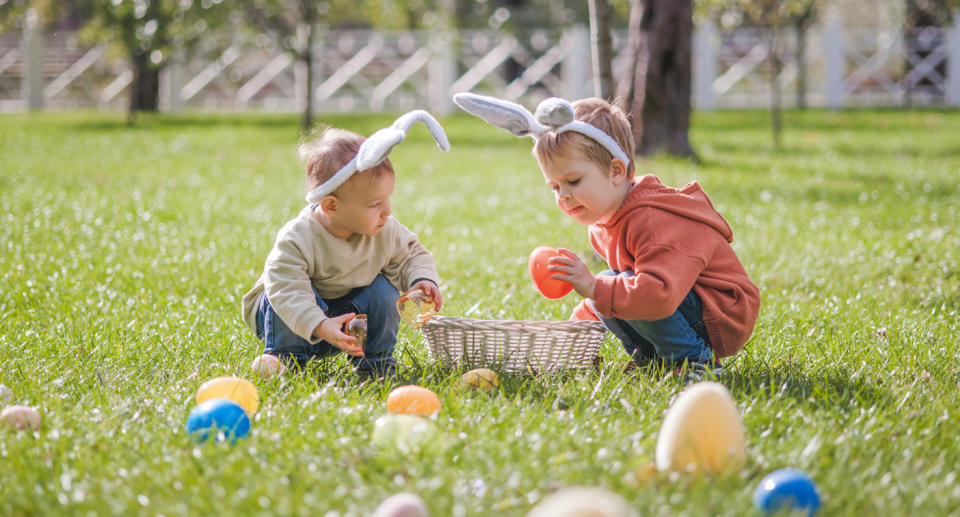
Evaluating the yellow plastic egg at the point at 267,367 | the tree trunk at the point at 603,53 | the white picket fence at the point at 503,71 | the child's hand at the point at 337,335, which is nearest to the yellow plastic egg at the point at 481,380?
the child's hand at the point at 337,335

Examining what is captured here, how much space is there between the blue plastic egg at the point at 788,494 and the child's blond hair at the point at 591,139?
4.16 feet

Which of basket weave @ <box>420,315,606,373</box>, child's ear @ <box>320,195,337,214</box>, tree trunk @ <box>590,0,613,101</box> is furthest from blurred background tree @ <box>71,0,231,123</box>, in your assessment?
basket weave @ <box>420,315,606,373</box>

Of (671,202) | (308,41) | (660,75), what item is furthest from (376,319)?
(308,41)

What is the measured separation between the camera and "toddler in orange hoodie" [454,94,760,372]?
2.77 m

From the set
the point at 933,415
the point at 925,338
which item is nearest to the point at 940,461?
the point at 933,415

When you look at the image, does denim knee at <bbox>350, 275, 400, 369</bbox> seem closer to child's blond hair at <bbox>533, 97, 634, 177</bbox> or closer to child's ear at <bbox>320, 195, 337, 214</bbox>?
child's ear at <bbox>320, 195, 337, 214</bbox>

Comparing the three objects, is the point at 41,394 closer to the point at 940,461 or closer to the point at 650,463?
the point at 650,463

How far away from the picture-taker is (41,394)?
2658 mm

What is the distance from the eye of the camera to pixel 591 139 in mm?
2869

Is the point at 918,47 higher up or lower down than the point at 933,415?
lower down

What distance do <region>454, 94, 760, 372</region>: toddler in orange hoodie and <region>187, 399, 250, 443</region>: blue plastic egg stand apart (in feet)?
3.31

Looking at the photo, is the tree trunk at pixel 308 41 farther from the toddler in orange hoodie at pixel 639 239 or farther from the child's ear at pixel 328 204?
the toddler in orange hoodie at pixel 639 239

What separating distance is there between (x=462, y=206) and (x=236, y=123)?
8179 millimetres

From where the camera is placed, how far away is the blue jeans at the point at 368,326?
9.89ft
